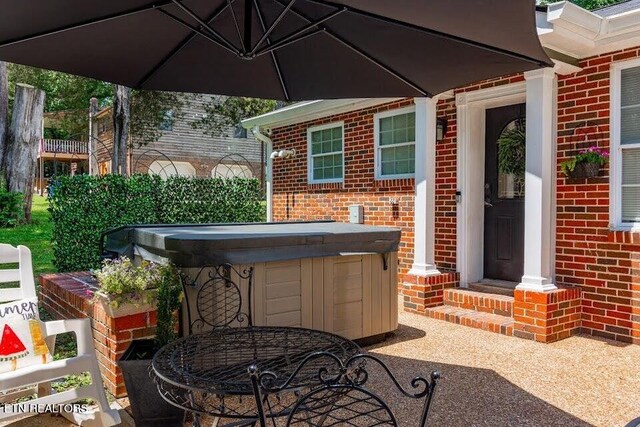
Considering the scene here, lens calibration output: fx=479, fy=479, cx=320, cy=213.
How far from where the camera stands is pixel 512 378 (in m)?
3.64

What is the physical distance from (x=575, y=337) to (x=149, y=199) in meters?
5.92

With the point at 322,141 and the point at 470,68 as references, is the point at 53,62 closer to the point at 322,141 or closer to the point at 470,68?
the point at 470,68

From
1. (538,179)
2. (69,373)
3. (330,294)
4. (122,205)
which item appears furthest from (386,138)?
(69,373)

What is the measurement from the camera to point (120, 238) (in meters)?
4.49

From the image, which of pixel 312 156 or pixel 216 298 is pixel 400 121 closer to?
pixel 312 156

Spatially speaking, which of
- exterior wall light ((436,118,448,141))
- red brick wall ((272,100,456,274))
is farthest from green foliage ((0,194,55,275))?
exterior wall light ((436,118,448,141))

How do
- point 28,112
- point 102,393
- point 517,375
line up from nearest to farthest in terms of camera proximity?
point 102,393 < point 517,375 < point 28,112

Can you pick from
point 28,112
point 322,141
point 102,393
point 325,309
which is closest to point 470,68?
point 325,309

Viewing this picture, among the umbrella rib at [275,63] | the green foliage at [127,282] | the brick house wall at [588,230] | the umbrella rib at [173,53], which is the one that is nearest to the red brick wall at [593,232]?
the brick house wall at [588,230]

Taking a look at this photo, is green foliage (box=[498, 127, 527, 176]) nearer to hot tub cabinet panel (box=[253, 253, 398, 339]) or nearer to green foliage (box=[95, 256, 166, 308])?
hot tub cabinet panel (box=[253, 253, 398, 339])

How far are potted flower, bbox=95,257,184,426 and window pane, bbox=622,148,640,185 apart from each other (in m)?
4.13

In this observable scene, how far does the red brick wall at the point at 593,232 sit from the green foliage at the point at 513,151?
0.62m

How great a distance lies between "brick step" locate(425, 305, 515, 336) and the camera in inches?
189

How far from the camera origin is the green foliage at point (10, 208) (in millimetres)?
10469
